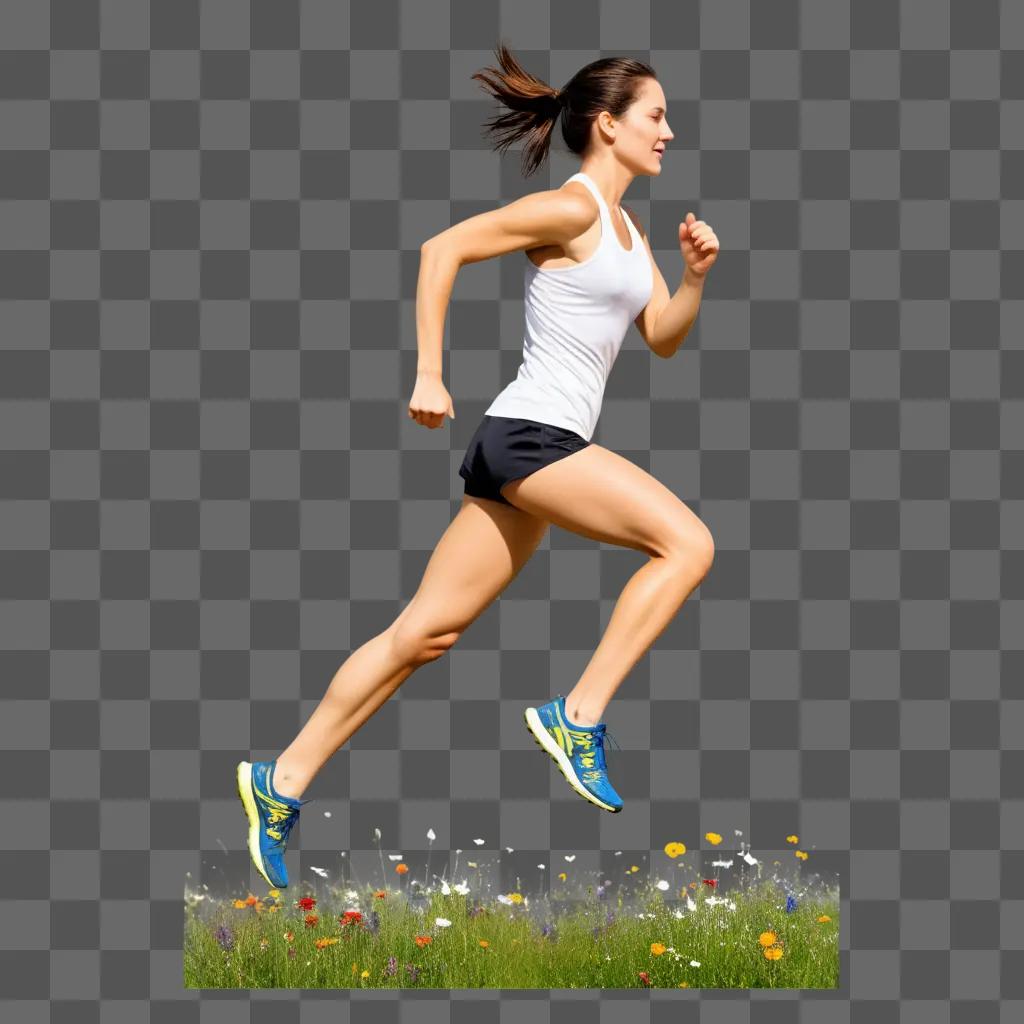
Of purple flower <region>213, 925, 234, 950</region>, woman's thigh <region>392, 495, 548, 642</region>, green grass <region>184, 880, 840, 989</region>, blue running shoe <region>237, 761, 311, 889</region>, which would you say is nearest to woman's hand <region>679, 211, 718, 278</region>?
woman's thigh <region>392, 495, 548, 642</region>

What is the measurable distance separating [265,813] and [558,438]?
1.92 m

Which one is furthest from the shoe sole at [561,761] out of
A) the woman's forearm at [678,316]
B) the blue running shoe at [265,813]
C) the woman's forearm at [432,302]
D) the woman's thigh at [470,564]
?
the woman's forearm at [678,316]

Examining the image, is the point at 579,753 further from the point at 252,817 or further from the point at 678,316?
the point at 678,316

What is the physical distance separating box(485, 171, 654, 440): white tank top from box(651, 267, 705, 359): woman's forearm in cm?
30

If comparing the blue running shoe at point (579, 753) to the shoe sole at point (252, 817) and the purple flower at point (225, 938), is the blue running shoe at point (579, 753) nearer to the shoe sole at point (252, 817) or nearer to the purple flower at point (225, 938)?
the shoe sole at point (252, 817)

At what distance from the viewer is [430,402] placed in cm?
783

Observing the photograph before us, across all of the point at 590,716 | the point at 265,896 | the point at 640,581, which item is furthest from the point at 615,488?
the point at 265,896

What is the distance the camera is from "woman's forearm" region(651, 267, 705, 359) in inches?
334

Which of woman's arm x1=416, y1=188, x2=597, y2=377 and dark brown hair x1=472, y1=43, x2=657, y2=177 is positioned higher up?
dark brown hair x1=472, y1=43, x2=657, y2=177

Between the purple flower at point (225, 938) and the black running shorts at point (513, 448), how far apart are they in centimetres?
202

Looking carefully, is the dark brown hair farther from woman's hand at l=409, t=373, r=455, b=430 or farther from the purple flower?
the purple flower

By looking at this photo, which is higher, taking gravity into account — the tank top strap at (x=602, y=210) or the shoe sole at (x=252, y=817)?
the tank top strap at (x=602, y=210)

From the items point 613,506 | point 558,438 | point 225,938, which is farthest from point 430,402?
point 225,938

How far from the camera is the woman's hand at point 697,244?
328 inches
